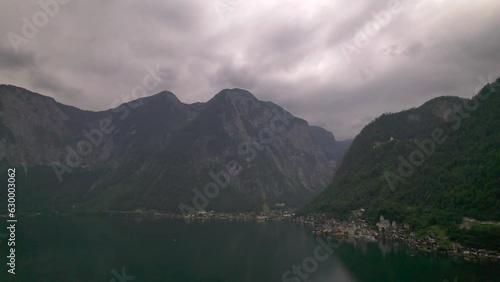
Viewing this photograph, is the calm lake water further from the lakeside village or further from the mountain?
the mountain

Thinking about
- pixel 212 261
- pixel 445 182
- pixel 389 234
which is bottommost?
pixel 389 234

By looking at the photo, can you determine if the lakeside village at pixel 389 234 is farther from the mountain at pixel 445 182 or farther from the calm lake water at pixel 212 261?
the calm lake water at pixel 212 261

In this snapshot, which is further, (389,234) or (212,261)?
(389,234)

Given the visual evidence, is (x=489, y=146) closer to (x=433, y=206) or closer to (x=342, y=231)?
(x=433, y=206)

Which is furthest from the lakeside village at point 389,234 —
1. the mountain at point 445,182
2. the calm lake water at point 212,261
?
the calm lake water at point 212,261

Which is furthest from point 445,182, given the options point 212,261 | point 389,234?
point 212,261

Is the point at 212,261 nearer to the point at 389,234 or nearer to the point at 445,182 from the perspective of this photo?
the point at 389,234

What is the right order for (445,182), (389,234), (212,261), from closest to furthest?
(212,261) < (389,234) < (445,182)
